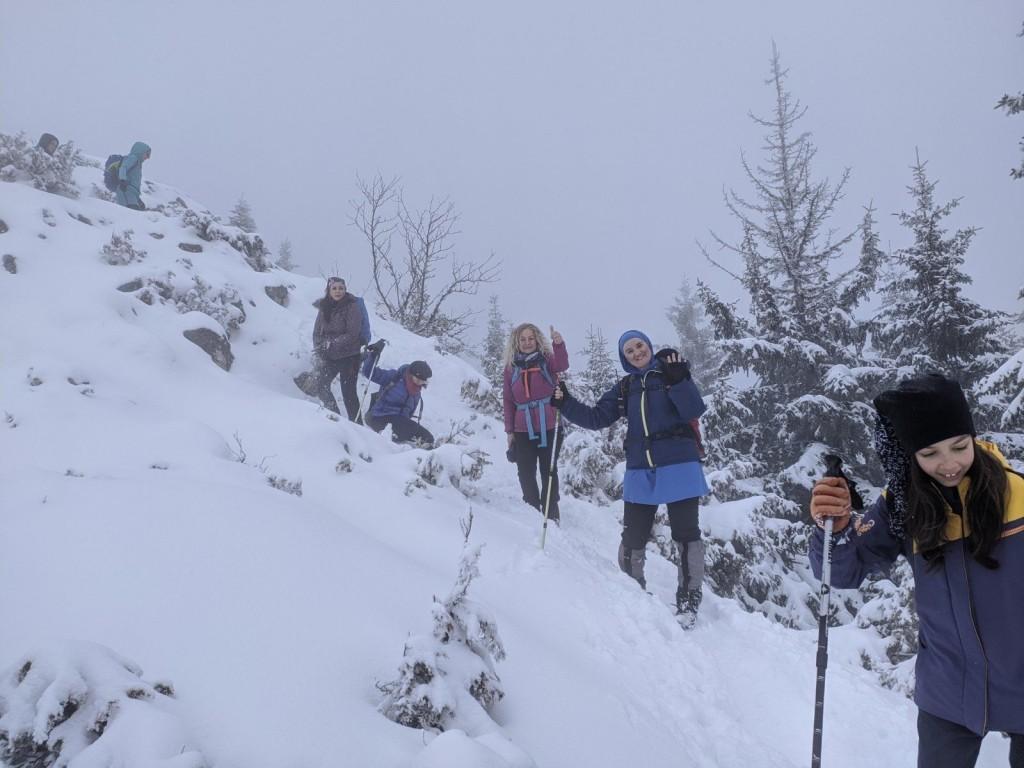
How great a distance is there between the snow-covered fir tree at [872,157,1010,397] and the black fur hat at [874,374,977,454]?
39.3 feet

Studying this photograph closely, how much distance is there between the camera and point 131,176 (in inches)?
574

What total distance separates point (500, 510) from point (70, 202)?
40.9 ft

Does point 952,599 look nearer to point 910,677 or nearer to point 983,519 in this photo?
point 983,519

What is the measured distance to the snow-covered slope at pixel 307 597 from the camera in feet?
6.53

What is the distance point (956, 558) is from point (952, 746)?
0.77 metres

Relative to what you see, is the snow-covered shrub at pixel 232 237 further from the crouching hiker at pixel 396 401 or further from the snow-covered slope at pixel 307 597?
the crouching hiker at pixel 396 401

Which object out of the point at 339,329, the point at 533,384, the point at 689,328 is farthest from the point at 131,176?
the point at 689,328

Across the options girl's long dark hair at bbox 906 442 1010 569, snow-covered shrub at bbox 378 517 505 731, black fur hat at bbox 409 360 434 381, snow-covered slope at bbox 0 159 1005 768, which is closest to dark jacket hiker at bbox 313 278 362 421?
black fur hat at bbox 409 360 434 381

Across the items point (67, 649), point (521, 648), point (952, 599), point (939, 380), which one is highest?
point (939, 380)

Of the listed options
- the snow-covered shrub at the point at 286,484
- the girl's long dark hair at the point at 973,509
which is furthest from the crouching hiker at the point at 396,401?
the girl's long dark hair at the point at 973,509

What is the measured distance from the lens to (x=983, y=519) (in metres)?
2.11

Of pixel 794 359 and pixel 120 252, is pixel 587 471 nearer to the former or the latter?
pixel 794 359

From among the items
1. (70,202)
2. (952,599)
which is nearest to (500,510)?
(952,599)

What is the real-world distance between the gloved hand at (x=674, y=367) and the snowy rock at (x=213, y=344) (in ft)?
27.2
